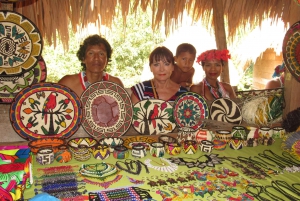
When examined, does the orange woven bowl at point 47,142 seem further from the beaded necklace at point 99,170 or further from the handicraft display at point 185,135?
the handicraft display at point 185,135

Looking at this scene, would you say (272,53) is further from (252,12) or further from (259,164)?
(259,164)

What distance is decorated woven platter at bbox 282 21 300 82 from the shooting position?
2.29 m

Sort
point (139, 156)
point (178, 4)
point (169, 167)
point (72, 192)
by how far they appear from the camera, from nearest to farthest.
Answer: point (72, 192), point (169, 167), point (139, 156), point (178, 4)

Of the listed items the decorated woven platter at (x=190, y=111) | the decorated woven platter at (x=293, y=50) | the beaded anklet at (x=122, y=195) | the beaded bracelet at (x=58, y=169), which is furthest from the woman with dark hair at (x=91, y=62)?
the decorated woven platter at (x=293, y=50)

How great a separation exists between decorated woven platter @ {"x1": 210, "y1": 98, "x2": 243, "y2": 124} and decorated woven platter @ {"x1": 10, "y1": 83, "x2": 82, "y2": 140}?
3.76 ft

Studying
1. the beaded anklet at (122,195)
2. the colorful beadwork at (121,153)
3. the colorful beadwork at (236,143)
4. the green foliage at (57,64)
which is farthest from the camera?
the green foliage at (57,64)

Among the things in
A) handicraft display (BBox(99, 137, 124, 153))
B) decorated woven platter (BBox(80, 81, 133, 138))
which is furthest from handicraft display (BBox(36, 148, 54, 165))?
decorated woven platter (BBox(80, 81, 133, 138))

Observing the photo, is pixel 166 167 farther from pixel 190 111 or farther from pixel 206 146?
pixel 190 111

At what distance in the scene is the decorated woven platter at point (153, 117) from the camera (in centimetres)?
224

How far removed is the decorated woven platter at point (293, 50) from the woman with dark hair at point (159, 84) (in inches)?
36.4

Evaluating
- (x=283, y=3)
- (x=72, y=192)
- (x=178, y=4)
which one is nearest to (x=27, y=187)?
(x=72, y=192)

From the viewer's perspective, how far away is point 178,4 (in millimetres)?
3492

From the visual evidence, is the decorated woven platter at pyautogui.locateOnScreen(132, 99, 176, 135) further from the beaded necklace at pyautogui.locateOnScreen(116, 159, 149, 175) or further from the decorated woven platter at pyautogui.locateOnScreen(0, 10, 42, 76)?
the decorated woven platter at pyautogui.locateOnScreen(0, 10, 42, 76)

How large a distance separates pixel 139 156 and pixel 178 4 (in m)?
2.37
